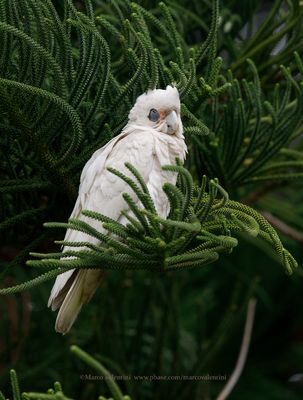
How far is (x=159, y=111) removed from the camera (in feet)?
4.91

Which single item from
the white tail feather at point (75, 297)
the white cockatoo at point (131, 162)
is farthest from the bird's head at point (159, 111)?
the white tail feather at point (75, 297)

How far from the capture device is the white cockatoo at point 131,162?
58.9 inches

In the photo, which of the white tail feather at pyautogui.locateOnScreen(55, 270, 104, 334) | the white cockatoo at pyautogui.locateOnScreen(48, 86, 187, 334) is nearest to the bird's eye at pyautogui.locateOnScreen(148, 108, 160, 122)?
the white cockatoo at pyautogui.locateOnScreen(48, 86, 187, 334)

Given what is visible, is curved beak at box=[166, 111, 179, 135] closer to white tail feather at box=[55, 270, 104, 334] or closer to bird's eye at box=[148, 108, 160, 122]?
→ bird's eye at box=[148, 108, 160, 122]

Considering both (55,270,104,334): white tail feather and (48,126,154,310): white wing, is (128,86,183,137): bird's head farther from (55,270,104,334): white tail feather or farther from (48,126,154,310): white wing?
(55,270,104,334): white tail feather

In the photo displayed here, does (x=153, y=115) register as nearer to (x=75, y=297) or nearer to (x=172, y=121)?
(x=172, y=121)

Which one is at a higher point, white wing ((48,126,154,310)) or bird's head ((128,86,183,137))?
bird's head ((128,86,183,137))

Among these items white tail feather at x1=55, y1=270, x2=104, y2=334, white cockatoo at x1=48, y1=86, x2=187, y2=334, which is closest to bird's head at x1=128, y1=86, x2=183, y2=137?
white cockatoo at x1=48, y1=86, x2=187, y2=334

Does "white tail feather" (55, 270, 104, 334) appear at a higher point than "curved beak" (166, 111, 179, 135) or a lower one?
lower

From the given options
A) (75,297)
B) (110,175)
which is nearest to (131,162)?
(110,175)

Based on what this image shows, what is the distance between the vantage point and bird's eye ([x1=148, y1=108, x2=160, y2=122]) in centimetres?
151

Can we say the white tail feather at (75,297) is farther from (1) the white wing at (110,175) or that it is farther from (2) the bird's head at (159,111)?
(2) the bird's head at (159,111)

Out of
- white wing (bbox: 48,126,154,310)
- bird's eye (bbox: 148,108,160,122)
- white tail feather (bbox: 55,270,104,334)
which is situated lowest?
white tail feather (bbox: 55,270,104,334)

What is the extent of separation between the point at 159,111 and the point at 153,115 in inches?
1.2
